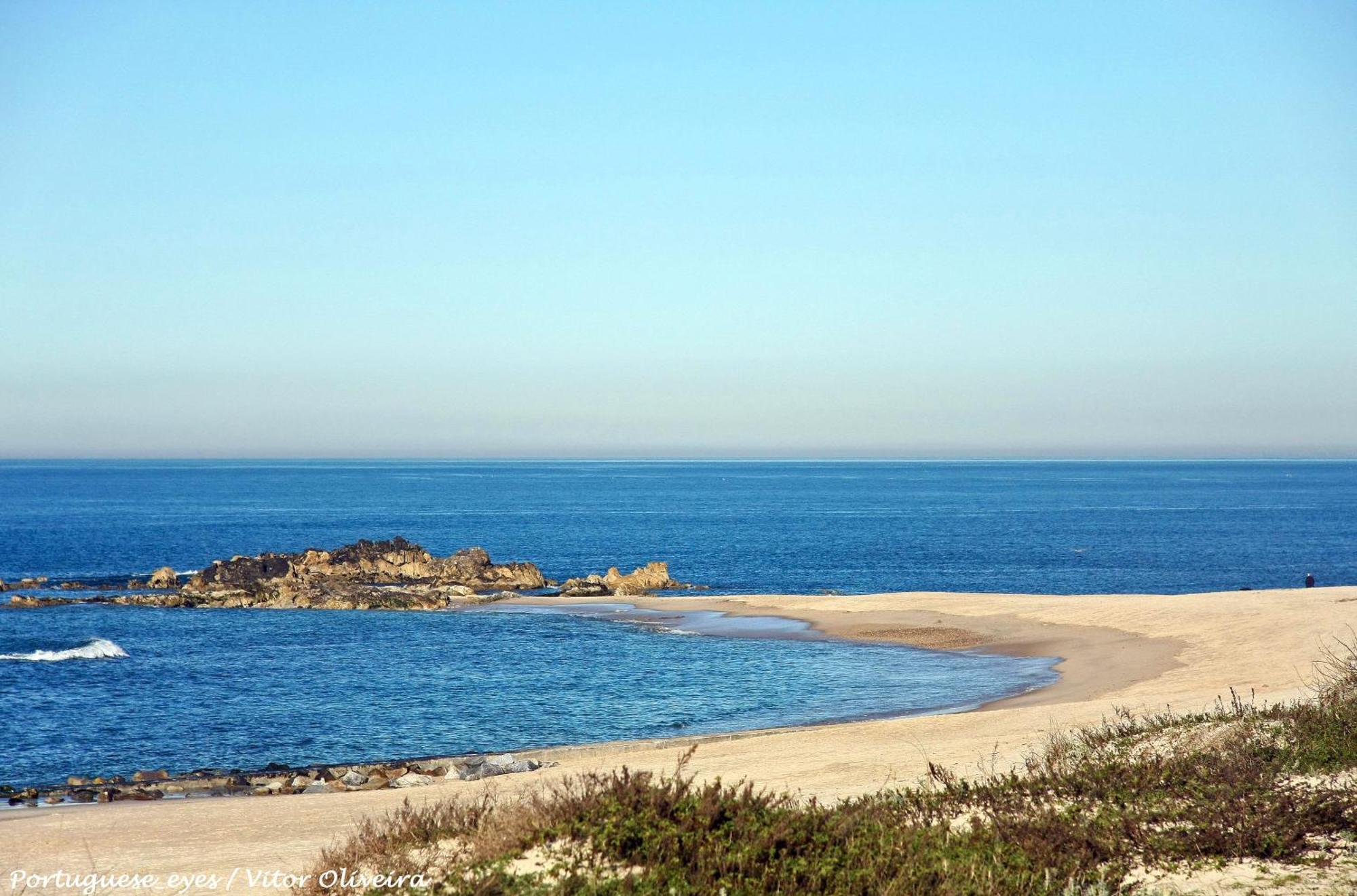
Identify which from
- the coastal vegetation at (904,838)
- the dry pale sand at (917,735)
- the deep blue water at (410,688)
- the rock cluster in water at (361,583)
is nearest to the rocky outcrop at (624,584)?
the rock cluster in water at (361,583)

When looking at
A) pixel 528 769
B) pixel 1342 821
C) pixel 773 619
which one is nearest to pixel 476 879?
pixel 1342 821

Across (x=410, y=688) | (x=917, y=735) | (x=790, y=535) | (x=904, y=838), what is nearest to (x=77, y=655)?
(x=410, y=688)

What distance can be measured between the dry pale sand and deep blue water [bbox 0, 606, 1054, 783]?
9.07ft

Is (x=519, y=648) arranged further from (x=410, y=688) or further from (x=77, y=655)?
(x=77, y=655)

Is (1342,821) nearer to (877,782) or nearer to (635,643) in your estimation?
(877,782)

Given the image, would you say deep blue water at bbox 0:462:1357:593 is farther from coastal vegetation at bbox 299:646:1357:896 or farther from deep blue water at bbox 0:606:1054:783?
coastal vegetation at bbox 299:646:1357:896

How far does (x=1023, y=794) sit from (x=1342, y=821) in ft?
9.55

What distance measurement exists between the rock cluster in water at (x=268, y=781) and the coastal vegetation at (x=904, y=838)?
947cm

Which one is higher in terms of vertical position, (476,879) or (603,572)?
(476,879)

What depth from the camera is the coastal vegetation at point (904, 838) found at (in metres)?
8.40

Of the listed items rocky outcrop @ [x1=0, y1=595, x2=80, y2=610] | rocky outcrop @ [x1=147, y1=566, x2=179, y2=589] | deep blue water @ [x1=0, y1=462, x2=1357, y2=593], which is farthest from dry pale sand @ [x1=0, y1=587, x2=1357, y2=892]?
rocky outcrop @ [x1=0, y1=595, x2=80, y2=610]

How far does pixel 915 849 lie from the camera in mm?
9102

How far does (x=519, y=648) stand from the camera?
39.5 metres

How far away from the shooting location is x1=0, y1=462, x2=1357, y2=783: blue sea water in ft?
85.9
